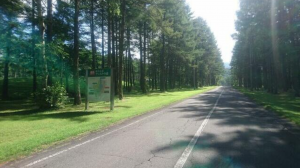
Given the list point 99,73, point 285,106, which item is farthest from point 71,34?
point 285,106

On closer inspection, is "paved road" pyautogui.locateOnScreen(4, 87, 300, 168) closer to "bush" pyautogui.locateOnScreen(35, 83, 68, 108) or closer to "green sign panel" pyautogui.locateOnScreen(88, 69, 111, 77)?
"green sign panel" pyautogui.locateOnScreen(88, 69, 111, 77)

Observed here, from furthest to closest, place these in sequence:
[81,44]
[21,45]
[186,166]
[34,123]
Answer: [81,44] → [21,45] → [34,123] → [186,166]

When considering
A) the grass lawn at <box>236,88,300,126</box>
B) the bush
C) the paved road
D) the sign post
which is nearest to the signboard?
the sign post

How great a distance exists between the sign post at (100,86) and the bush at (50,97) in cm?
185

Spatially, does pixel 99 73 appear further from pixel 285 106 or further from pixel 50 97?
pixel 285 106

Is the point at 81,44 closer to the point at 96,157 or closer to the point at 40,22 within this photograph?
the point at 40,22

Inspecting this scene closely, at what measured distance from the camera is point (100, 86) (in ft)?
49.7

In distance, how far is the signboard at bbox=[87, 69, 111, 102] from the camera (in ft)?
49.1

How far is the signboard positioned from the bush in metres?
1.98

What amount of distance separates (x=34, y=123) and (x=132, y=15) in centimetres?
1697

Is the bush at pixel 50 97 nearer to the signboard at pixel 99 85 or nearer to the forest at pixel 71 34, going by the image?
the forest at pixel 71 34

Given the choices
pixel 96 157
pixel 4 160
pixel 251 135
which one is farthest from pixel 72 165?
pixel 251 135

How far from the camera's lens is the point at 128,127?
896 centimetres

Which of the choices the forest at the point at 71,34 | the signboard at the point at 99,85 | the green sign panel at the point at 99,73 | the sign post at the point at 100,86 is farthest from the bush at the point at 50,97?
the green sign panel at the point at 99,73
